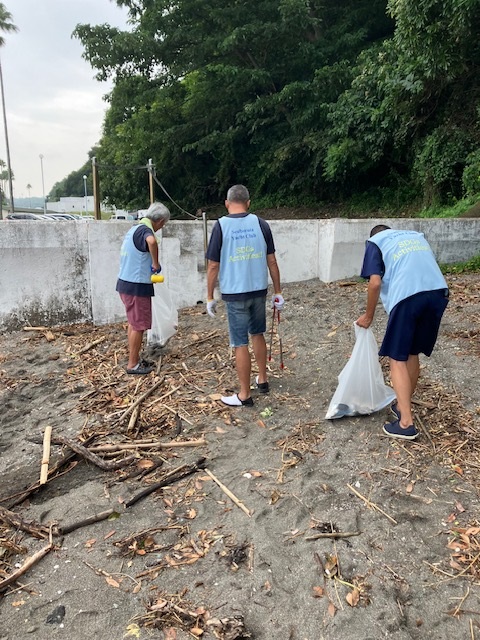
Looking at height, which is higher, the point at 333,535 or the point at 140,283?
the point at 140,283

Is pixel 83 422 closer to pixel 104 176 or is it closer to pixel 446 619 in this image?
pixel 446 619

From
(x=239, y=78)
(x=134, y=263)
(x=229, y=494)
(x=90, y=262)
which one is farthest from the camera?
(x=239, y=78)

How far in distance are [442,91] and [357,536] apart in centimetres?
1140

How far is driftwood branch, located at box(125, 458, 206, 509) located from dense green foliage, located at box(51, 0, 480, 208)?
844 cm

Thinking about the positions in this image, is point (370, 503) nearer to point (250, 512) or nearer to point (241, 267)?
point (250, 512)

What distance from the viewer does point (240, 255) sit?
155 inches

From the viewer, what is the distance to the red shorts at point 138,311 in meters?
4.86

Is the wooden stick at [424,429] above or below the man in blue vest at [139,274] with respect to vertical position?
below

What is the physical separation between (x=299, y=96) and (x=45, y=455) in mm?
13749

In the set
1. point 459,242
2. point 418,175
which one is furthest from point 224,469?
point 418,175

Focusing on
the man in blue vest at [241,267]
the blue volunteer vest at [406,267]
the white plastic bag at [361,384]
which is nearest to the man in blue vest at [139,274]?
the man in blue vest at [241,267]

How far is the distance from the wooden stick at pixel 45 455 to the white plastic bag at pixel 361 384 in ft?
6.85

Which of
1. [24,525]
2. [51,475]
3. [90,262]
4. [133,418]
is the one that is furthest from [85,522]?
[90,262]

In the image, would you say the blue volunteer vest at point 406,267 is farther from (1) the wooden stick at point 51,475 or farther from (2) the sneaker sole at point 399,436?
(1) the wooden stick at point 51,475
